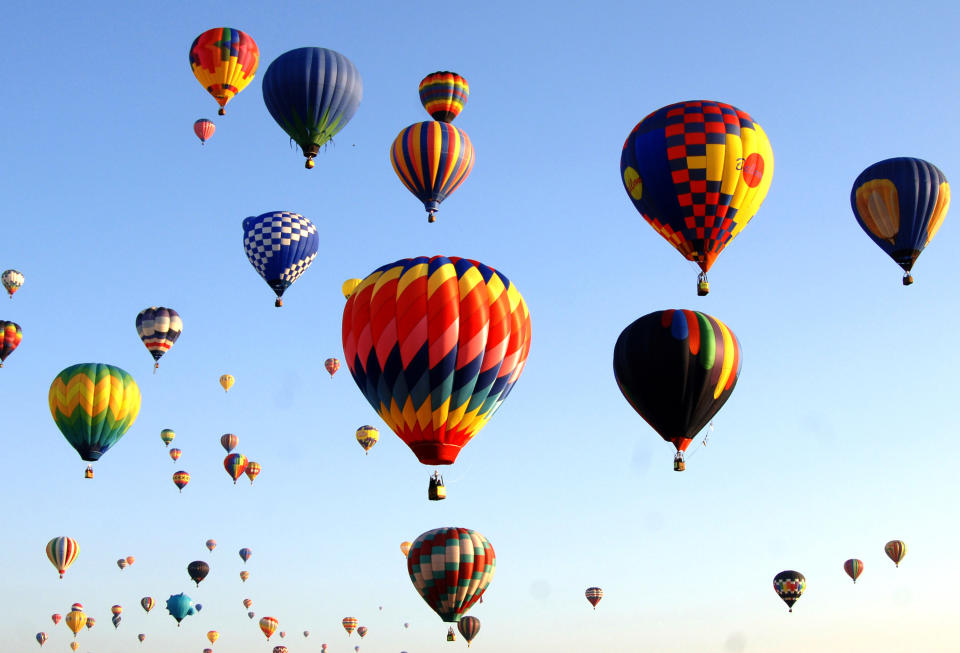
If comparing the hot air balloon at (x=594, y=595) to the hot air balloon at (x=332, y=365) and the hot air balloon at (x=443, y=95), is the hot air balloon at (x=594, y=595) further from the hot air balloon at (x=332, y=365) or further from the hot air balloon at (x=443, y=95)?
the hot air balloon at (x=443, y=95)

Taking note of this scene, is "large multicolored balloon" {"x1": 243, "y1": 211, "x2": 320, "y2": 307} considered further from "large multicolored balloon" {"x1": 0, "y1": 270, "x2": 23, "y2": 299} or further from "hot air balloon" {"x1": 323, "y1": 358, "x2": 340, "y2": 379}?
"large multicolored balloon" {"x1": 0, "y1": 270, "x2": 23, "y2": 299}

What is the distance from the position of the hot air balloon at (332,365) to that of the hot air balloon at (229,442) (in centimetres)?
890

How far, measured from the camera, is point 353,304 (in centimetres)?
2667

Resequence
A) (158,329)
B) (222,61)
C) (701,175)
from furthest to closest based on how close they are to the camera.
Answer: (158,329) → (222,61) → (701,175)

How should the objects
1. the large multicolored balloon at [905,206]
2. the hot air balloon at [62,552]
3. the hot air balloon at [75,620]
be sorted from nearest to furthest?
the large multicolored balloon at [905,206] < the hot air balloon at [62,552] < the hot air balloon at [75,620]

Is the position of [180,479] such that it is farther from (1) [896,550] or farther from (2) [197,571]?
(1) [896,550]

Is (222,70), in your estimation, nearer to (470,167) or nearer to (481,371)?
(470,167)

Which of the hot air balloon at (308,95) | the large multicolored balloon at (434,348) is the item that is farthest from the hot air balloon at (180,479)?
the large multicolored balloon at (434,348)

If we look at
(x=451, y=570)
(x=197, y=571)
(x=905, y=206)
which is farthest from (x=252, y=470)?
(x=905, y=206)

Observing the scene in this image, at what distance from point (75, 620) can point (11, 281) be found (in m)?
23.5

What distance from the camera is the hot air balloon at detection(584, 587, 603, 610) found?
5831 cm

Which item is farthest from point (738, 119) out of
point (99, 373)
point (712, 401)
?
point (99, 373)

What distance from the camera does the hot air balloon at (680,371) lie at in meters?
27.6

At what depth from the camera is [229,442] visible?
197 feet
